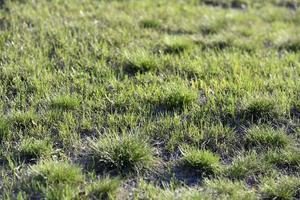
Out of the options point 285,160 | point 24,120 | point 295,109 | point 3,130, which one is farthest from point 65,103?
point 295,109

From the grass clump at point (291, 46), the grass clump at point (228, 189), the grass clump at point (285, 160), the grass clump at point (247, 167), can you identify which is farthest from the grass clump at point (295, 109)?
the grass clump at point (291, 46)

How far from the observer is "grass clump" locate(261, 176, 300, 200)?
4129 mm

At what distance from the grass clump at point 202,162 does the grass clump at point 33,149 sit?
124 centimetres

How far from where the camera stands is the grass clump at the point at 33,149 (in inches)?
175

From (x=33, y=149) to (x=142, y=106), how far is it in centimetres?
129

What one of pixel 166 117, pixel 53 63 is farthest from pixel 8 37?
pixel 166 117

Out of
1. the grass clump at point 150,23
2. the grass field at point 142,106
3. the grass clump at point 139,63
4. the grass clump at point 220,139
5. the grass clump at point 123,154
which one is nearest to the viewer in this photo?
the grass field at point 142,106

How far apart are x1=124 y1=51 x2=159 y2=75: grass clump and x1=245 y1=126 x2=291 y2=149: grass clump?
165cm

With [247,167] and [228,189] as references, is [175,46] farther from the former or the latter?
[228,189]

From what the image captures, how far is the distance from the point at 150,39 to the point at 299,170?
3.15m

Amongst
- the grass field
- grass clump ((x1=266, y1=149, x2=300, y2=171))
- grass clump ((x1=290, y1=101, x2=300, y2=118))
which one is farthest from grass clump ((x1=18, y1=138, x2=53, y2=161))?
grass clump ((x1=290, y1=101, x2=300, y2=118))

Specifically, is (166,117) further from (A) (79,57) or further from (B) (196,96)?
(A) (79,57)

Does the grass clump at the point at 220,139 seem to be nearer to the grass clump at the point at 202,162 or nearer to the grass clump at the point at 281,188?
the grass clump at the point at 202,162

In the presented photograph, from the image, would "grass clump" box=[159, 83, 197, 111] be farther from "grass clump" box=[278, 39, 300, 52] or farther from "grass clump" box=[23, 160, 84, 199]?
"grass clump" box=[278, 39, 300, 52]
